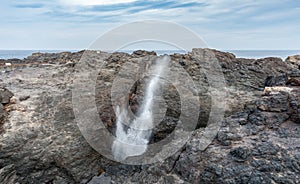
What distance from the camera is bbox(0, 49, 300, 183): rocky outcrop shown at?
13.1 m

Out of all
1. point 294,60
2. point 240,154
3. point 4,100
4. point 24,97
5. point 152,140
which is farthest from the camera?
point 294,60

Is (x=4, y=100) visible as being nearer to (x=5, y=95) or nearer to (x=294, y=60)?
(x=5, y=95)

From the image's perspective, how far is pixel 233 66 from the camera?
24.4 m

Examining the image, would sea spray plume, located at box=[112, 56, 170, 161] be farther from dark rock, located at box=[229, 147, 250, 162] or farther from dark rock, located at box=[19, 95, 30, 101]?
dark rock, located at box=[229, 147, 250, 162]

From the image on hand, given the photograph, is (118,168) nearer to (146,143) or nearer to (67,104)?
(146,143)

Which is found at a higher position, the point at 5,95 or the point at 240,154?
the point at 5,95

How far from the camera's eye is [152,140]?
19281 millimetres

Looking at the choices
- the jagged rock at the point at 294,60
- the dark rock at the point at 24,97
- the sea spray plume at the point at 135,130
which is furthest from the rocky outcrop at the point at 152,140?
→ the jagged rock at the point at 294,60

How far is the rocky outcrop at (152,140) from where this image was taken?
13.1 metres

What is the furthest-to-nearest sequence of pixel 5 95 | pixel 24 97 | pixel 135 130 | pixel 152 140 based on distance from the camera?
pixel 135 130, pixel 152 140, pixel 24 97, pixel 5 95

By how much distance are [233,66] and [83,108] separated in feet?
43.9

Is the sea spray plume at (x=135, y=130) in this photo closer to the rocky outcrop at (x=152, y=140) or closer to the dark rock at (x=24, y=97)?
the rocky outcrop at (x=152, y=140)

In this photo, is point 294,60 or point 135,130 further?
point 294,60

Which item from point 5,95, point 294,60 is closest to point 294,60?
point 294,60
